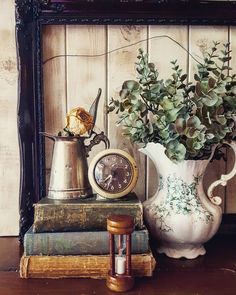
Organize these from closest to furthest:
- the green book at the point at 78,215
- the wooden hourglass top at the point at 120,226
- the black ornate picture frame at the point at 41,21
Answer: the wooden hourglass top at the point at 120,226
the green book at the point at 78,215
the black ornate picture frame at the point at 41,21

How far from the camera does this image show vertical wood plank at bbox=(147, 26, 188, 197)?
1.08m

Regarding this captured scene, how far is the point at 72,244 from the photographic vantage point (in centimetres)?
84

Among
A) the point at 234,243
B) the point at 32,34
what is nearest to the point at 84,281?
the point at 234,243

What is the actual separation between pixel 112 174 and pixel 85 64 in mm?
314

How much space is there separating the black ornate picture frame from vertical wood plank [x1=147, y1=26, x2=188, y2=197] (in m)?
0.02

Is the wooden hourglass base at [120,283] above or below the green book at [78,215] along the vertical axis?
below

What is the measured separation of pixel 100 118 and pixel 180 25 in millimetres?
302

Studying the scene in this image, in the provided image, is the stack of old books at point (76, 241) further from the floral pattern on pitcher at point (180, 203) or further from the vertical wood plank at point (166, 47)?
the vertical wood plank at point (166, 47)

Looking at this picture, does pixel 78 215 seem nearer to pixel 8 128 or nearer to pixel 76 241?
pixel 76 241

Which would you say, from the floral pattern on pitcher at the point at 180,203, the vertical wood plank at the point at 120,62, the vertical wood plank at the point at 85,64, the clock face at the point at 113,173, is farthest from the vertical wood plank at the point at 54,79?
the floral pattern on pitcher at the point at 180,203

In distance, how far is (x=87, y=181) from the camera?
963 millimetres

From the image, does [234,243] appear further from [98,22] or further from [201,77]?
[98,22]

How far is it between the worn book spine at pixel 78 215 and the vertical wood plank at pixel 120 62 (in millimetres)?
262

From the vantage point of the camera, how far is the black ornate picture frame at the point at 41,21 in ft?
3.42
